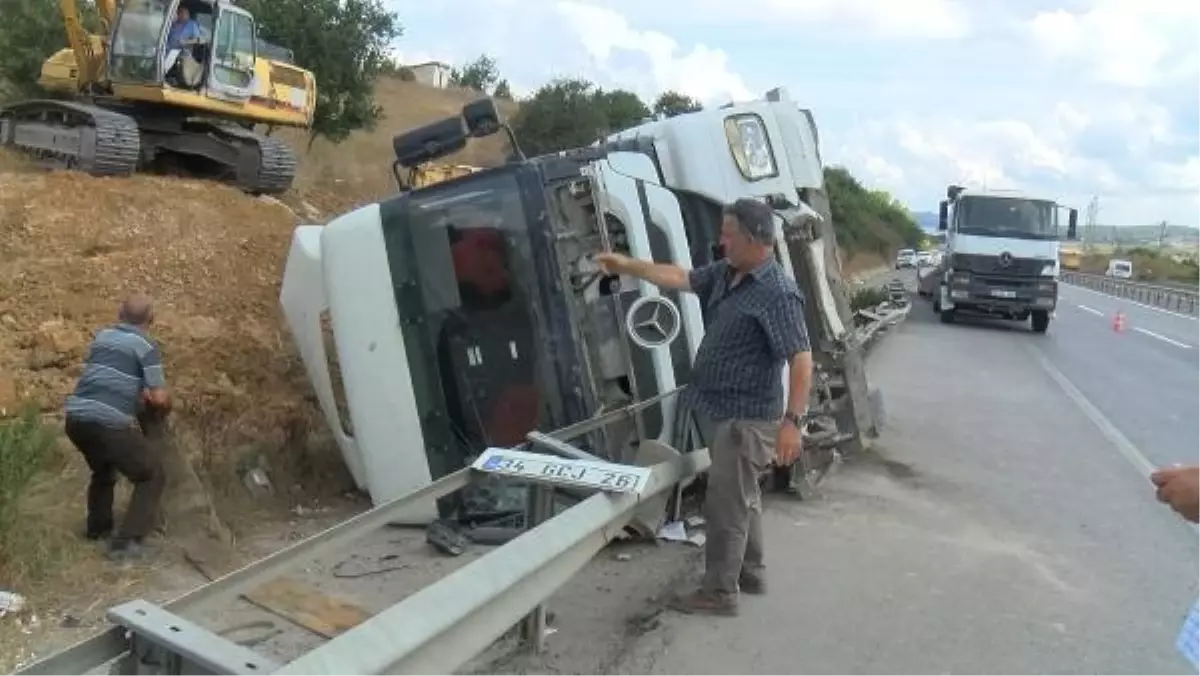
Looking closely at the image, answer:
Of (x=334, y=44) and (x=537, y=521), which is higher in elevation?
(x=334, y=44)

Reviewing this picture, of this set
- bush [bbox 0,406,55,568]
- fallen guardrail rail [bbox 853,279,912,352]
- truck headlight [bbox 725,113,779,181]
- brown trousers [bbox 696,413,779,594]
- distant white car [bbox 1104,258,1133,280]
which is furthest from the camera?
distant white car [bbox 1104,258,1133,280]

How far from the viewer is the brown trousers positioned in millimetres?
5398

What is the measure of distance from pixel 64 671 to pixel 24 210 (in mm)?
11229

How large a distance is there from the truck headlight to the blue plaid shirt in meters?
2.37

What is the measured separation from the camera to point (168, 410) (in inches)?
265

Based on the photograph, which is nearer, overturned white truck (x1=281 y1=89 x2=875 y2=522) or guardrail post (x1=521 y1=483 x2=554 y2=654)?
guardrail post (x1=521 y1=483 x2=554 y2=654)

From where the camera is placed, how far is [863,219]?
7850 centimetres

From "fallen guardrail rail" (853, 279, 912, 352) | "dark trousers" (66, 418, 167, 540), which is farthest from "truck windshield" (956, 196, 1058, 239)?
"dark trousers" (66, 418, 167, 540)

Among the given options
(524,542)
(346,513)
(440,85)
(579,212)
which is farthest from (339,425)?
→ (440,85)

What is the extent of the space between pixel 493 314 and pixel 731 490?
→ 1714mm

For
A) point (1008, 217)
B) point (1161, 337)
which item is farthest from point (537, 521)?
point (1161, 337)

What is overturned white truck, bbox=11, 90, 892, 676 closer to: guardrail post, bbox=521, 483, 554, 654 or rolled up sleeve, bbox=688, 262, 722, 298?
rolled up sleeve, bbox=688, 262, 722, 298

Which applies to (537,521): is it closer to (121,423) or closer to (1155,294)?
(121,423)

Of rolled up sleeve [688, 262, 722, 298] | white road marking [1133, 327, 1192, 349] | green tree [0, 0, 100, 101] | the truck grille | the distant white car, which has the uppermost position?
green tree [0, 0, 100, 101]
